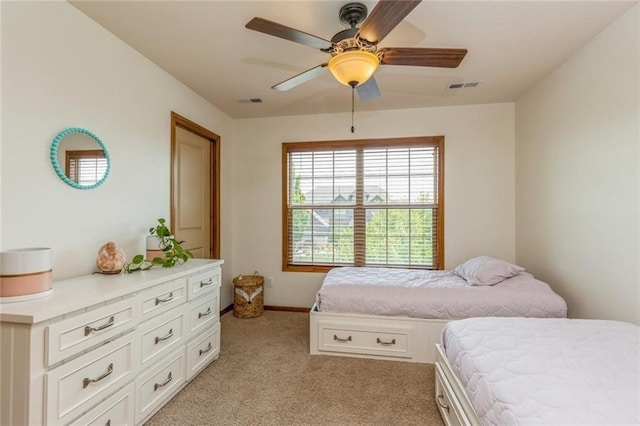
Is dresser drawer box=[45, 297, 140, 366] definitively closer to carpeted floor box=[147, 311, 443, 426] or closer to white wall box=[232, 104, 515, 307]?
carpeted floor box=[147, 311, 443, 426]

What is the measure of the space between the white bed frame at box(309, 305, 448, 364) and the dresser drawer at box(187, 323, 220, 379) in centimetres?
82

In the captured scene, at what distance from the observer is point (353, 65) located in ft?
5.82

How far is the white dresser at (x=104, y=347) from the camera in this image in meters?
Result: 1.23

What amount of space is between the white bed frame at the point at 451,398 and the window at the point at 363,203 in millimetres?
1913

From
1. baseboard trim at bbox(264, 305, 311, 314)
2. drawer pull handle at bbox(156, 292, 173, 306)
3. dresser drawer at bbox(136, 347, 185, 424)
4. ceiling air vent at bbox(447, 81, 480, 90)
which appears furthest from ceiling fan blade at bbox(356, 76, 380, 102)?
baseboard trim at bbox(264, 305, 311, 314)

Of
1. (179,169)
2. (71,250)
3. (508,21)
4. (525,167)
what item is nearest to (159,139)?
(179,169)

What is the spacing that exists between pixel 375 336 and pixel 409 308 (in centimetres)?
38

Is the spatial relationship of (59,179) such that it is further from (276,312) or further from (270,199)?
(276,312)

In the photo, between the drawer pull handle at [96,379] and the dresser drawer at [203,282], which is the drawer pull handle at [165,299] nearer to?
the dresser drawer at [203,282]

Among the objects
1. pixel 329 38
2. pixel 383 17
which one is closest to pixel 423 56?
pixel 383 17

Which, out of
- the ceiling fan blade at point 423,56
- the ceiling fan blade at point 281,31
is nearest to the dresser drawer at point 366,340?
the ceiling fan blade at point 423,56

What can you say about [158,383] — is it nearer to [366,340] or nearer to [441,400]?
[366,340]

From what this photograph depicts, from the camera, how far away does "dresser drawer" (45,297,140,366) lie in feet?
4.22

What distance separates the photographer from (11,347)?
123cm
